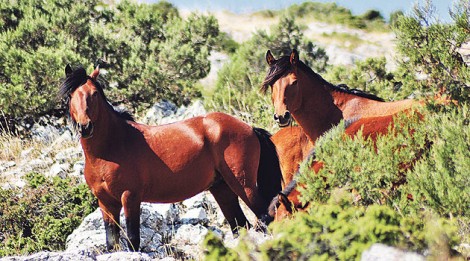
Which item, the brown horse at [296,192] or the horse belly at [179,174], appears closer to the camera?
the brown horse at [296,192]

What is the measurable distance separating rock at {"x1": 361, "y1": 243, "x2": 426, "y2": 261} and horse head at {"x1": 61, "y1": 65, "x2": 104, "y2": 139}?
4.03 metres

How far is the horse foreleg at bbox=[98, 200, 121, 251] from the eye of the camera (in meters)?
7.24

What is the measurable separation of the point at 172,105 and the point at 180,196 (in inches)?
240

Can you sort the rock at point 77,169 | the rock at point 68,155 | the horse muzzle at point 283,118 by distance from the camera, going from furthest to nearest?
the rock at point 68,155 < the rock at point 77,169 < the horse muzzle at point 283,118

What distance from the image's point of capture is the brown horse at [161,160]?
7.25m

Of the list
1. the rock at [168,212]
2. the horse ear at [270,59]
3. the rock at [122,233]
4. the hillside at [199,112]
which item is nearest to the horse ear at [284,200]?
the hillside at [199,112]

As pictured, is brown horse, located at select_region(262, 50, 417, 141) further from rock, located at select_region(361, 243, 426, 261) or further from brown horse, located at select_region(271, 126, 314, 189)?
rock, located at select_region(361, 243, 426, 261)

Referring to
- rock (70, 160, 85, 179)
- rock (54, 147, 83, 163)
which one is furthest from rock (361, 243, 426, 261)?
rock (54, 147, 83, 163)

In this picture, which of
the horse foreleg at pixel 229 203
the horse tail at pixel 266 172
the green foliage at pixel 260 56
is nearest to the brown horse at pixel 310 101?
the horse tail at pixel 266 172

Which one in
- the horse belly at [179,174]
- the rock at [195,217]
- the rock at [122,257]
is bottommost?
the rock at [195,217]

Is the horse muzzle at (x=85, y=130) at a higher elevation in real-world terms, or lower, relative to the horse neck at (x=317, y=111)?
higher

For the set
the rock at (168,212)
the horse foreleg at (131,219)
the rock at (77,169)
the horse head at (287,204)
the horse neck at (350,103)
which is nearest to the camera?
the horse head at (287,204)

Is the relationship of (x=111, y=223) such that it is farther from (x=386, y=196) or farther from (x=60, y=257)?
(x=386, y=196)

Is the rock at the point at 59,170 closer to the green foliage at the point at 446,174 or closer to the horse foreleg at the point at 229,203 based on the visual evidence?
the horse foreleg at the point at 229,203
